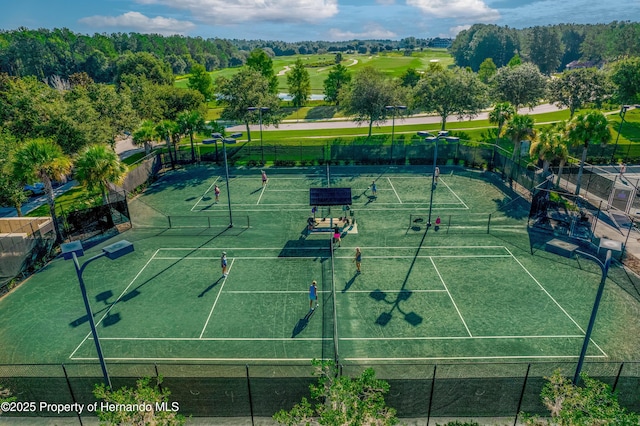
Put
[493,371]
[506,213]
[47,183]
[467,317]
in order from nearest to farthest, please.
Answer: [493,371] → [467,317] → [47,183] → [506,213]

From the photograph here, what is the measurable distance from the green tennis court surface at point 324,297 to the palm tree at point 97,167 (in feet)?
12.6

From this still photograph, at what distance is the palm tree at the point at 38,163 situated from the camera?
82.4 feet

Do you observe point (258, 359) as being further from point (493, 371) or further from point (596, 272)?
point (596, 272)

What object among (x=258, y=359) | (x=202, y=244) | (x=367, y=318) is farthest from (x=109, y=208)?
(x=367, y=318)

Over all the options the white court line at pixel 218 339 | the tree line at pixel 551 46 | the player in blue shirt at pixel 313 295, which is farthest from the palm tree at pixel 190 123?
the tree line at pixel 551 46

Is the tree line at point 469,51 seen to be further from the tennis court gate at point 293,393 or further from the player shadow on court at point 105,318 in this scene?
the tennis court gate at point 293,393

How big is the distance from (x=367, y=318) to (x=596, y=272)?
46.4 ft

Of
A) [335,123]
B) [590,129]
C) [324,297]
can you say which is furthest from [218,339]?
[335,123]

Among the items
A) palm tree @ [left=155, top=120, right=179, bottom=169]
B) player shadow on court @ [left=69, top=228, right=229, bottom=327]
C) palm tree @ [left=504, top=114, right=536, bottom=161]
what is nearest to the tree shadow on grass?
palm tree @ [left=155, top=120, right=179, bottom=169]

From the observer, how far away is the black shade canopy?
28.6 meters

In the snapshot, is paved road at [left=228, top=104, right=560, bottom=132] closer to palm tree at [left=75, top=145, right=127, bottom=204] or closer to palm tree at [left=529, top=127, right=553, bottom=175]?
palm tree at [left=529, top=127, right=553, bottom=175]

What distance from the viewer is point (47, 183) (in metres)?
26.5

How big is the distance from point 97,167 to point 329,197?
54.9 ft

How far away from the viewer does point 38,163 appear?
25375 millimetres
